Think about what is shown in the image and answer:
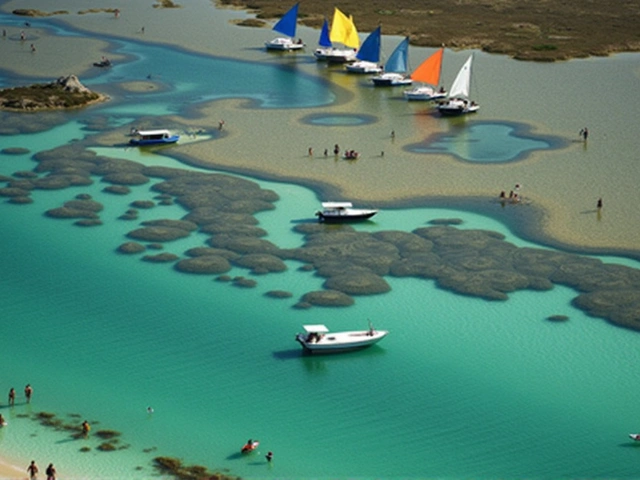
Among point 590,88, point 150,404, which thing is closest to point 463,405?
point 150,404

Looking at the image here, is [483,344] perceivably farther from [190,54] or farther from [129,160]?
[190,54]

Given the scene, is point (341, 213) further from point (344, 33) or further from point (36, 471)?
point (344, 33)

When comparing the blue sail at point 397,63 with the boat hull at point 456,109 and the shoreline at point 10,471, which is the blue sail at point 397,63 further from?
the shoreline at point 10,471

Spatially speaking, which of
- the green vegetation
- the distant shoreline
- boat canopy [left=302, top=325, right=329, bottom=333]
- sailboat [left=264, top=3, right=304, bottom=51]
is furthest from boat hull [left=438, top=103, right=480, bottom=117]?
boat canopy [left=302, top=325, right=329, bottom=333]

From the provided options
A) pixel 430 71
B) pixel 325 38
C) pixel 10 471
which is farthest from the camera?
pixel 325 38

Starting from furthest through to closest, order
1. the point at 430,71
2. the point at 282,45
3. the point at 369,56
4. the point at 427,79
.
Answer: the point at 282,45, the point at 369,56, the point at 427,79, the point at 430,71

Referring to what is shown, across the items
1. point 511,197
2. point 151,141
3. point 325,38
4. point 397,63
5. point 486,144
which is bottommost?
point 511,197

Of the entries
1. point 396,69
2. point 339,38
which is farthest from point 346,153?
point 339,38
